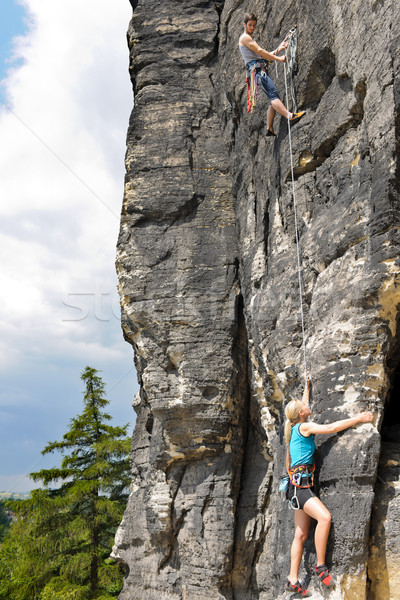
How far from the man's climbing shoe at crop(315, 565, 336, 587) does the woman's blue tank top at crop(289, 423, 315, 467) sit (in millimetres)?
1023

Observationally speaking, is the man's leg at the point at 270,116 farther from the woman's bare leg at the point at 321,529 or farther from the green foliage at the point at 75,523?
the green foliage at the point at 75,523

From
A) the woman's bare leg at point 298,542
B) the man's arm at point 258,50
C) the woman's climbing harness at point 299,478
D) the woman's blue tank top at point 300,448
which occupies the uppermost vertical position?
the man's arm at point 258,50

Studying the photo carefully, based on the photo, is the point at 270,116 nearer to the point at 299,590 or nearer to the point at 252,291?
the point at 252,291

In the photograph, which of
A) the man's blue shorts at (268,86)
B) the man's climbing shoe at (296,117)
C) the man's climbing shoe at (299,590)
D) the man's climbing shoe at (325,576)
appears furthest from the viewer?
the man's blue shorts at (268,86)

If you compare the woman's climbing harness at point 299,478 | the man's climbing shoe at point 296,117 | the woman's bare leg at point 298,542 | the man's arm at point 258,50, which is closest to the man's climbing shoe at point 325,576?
the woman's bare leg at point 298,542

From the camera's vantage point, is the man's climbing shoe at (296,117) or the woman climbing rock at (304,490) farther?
the man's climbing shoe at (296,117)

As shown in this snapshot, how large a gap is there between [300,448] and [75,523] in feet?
43.0

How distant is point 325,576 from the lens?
5.64 m

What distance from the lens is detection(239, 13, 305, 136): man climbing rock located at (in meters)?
9.02

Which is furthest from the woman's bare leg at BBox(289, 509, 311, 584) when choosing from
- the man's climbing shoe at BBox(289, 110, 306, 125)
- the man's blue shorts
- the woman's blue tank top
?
the man's blue shorts

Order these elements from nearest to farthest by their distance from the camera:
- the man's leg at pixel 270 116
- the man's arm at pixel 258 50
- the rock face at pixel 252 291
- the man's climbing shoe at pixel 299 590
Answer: the man's climbing shoe at pixel 299 590
the rock face at pixel 252 291
the man's arm at pixel 258 50
the man's leg at pixel 270 116

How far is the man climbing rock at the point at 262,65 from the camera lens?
355 inches

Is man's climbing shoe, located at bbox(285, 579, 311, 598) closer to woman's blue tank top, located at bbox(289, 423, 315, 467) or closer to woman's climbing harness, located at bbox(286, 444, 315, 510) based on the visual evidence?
woman's climbing harness, located at bbox(286, 444, 315, 510)

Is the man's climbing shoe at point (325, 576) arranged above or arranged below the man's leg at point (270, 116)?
below
